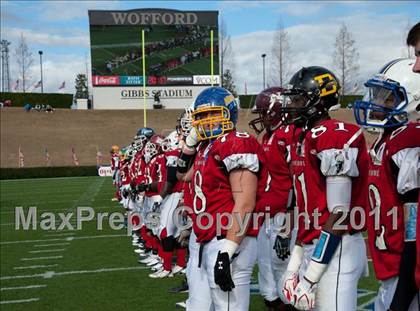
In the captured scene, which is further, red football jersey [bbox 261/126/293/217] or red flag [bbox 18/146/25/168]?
red flag [bbox 18/146/25/168]

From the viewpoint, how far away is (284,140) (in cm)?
527

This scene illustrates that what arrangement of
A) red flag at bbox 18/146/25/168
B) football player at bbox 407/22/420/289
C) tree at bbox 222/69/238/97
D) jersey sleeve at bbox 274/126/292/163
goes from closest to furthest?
1. football player at bbox 407/22/420/289
2. jersey sleeve at bbox 274/126/292/163
3. red flag at bbox 18/146/25/168
4. tree at bbox 222/69/238/97

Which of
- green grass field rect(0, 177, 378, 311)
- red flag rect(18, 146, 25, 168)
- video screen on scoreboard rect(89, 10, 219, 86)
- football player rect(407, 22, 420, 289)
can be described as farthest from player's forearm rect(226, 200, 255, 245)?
video screen on scoreboard rect(89, 10, 219, 86)

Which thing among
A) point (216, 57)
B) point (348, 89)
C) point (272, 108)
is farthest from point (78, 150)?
point (272, 108)

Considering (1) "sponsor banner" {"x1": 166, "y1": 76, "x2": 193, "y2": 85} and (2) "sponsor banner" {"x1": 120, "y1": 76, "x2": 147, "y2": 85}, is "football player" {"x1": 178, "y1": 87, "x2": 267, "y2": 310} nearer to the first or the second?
(2) "sponsor banner" {"x1": 120, "y1": 76, "x2": 147, "y2": 85}

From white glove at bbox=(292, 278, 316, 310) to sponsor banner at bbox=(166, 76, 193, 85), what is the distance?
4544 centimetres

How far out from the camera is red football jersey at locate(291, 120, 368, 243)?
290 centimetres

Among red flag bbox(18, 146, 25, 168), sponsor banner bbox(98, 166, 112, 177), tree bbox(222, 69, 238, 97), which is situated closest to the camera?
sponsor banner bbox(98, 166, 112, 177)

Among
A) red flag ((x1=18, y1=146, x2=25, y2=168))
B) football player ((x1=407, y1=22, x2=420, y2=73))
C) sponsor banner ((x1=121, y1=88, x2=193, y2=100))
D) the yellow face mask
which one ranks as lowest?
red flag ((x1=18, y1=146, x2=25, y2=168))

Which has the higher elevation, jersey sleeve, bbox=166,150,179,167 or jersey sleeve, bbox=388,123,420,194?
jersey sleeve, bbox=388,123,420,194

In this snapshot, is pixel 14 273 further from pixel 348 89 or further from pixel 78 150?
pixel 348 89

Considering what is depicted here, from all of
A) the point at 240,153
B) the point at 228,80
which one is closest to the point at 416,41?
the point at 240,153

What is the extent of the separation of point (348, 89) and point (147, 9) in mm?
18399

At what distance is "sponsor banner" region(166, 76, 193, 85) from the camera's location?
47.7 metres
